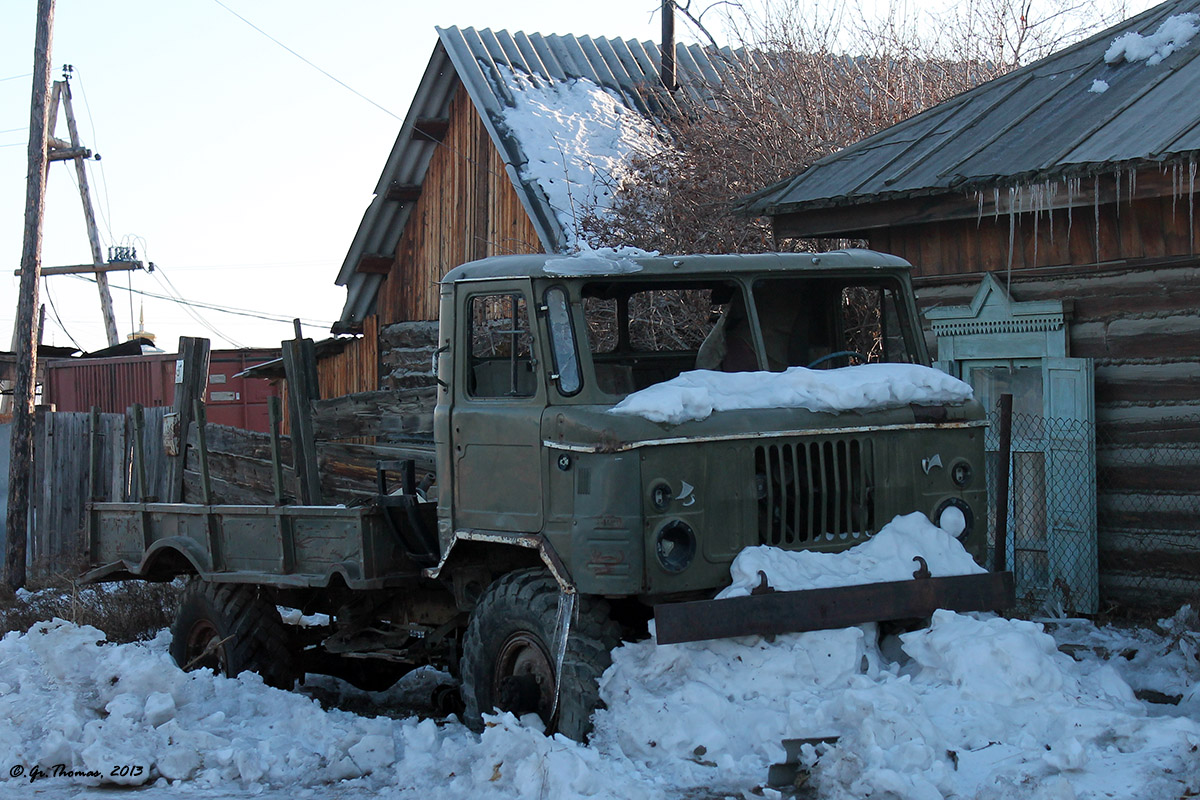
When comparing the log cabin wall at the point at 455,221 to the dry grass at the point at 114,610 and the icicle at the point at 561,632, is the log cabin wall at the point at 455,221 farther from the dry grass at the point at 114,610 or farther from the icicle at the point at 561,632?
the icicle at the point at 561,632

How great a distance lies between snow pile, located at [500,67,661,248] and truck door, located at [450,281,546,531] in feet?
25.9

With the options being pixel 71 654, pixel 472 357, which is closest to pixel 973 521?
pixel 472 357

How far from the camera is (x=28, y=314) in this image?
1410 centimetres

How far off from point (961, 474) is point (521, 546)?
2246 mm

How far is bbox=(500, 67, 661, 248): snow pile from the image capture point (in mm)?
15227

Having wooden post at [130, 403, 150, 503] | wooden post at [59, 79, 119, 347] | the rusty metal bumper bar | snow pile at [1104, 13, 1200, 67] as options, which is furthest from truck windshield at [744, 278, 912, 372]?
wooden post at [59, 79, 119, 347]

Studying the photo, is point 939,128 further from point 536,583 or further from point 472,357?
point 536,583

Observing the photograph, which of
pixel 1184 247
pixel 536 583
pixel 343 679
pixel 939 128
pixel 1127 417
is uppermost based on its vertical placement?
pixel 939 128

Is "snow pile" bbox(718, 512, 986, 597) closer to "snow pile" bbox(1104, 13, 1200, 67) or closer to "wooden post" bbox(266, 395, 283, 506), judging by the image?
"wooden post" bbox(266, 395, 283, 506)

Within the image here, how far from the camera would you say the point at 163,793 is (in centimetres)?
572

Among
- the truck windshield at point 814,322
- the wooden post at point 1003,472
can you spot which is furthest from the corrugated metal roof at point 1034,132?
the truck windshield at point 814,322

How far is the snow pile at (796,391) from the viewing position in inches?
227

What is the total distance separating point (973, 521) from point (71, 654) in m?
4.99

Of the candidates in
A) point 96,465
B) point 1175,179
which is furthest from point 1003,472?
point 96,465
